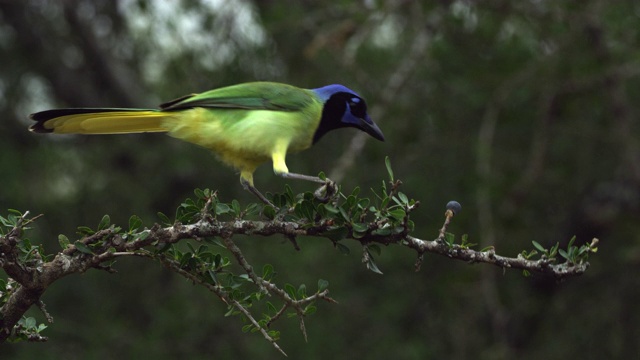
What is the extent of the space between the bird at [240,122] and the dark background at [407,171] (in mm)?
1437

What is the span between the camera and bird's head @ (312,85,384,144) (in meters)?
4.41

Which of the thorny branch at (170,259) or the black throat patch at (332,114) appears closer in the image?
the thorny branch at (170,259)

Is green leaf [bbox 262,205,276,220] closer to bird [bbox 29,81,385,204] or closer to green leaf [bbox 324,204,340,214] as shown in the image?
green leaf [bbox 324,204,340,214]

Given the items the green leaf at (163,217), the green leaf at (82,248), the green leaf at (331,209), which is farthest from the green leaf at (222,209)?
the green leaf at (82,248)

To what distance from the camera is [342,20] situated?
21.7ft

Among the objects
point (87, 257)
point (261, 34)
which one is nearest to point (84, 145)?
point (261, 34)

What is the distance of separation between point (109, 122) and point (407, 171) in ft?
11.9

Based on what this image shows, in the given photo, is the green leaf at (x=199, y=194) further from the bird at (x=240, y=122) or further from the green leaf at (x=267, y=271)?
the bird at (x=240, y=122)

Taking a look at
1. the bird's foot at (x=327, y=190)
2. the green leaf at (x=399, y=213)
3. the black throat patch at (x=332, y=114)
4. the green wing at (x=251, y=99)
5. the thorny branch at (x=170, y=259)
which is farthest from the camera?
the black throat patch at (x=332, y=114)

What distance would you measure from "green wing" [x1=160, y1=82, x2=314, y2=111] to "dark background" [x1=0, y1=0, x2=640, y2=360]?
1369 millimetres

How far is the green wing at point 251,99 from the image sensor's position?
407cm

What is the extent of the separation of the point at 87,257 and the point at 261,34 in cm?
522

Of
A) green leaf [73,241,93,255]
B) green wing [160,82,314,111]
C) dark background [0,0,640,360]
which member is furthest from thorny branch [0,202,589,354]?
dark background [0,0,640,360]

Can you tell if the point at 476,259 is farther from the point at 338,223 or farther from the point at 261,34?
the point at 261,34
